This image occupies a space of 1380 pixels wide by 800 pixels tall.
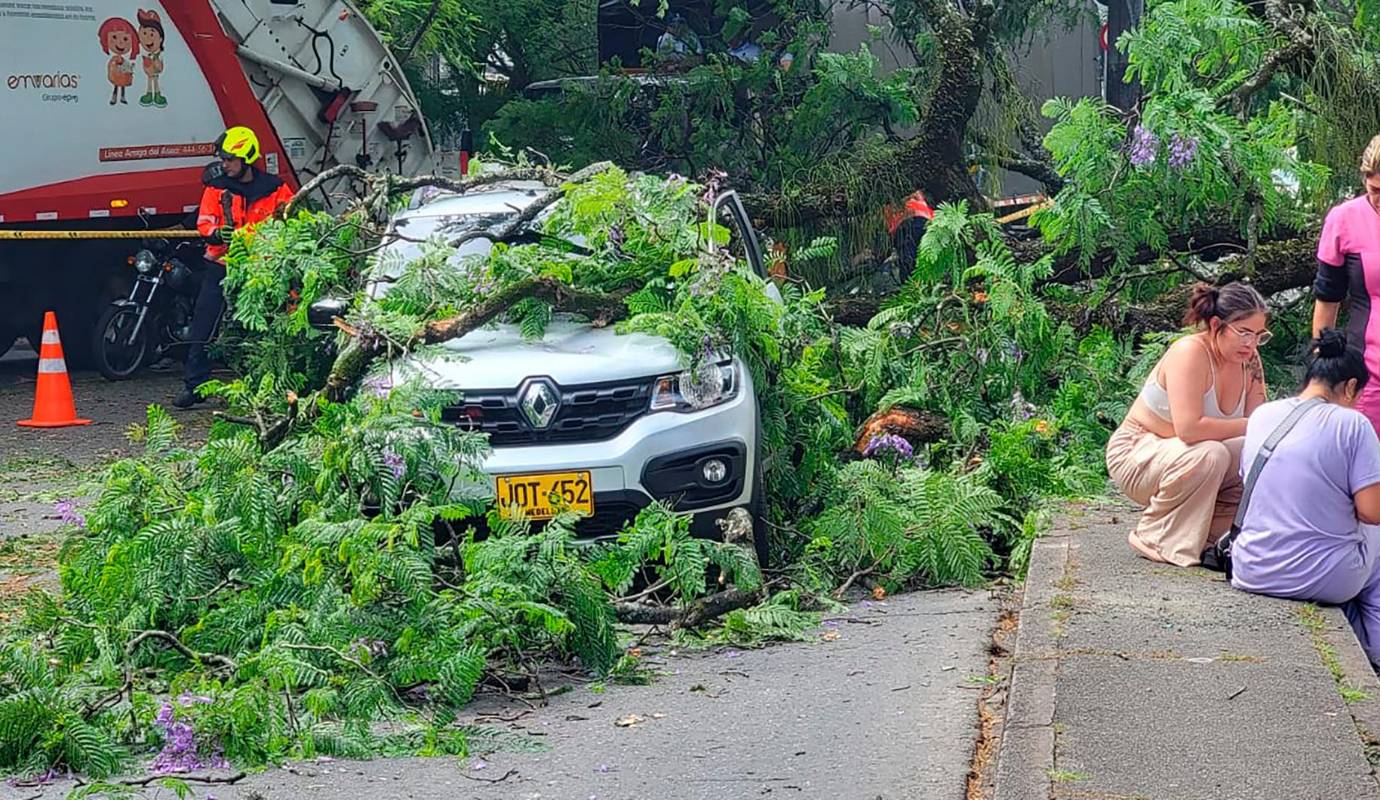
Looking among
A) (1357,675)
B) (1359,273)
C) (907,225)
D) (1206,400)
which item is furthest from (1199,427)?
(907,225)

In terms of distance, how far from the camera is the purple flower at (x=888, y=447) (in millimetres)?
8445

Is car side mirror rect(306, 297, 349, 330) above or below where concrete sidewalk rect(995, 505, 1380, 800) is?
above

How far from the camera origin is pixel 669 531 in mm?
6434

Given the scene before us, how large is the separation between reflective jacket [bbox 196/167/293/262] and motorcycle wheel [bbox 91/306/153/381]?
6.26ft

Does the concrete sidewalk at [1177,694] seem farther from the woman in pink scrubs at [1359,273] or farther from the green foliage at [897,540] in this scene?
the woman in pink scrubs at [1359,273]

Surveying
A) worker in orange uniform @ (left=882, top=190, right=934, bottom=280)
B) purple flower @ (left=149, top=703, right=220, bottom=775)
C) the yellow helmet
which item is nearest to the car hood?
purple flower @ (left=149, top=703, right=220, bottom=775)

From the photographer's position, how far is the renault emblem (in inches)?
267

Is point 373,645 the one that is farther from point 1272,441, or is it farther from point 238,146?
point 238,146

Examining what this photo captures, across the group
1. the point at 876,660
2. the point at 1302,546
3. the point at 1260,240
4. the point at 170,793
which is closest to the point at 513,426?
the point at 876,660

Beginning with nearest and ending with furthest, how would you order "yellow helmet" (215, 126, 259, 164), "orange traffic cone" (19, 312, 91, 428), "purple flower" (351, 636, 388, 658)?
"purple flower" (351, 636, 388, 658), "orange traffic cone" (19, 312, 91, 428), "yellow helmet" (215, 126, 259, 164)

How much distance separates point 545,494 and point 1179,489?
7.47 ft

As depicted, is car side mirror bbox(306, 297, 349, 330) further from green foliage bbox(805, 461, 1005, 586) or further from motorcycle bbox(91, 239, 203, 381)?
motorcycle bbox(91, 239, 203, 381)

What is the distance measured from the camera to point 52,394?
12.5 m

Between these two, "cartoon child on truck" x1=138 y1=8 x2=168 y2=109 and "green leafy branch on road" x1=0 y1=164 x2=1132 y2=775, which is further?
"cartoon child on truck" x1=138 y1=8 x2=168 y2=109
